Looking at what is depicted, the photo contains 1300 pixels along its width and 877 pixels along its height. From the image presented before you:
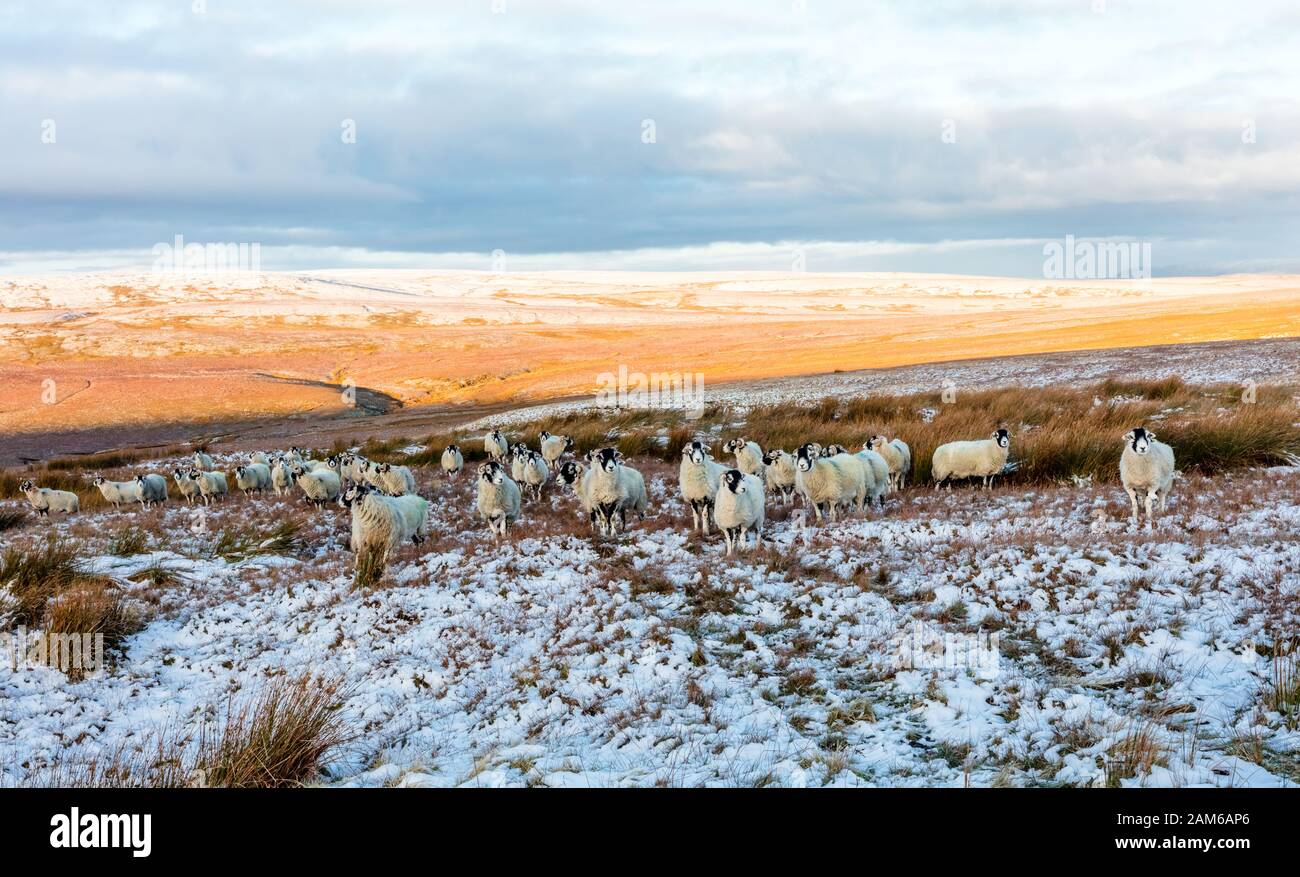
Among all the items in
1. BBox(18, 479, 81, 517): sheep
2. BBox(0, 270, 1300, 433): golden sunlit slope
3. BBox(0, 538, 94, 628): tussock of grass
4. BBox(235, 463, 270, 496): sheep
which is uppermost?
BBox(0, 270, 1300, 433): golden sunlit slope

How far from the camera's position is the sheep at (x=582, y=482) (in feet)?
48.1

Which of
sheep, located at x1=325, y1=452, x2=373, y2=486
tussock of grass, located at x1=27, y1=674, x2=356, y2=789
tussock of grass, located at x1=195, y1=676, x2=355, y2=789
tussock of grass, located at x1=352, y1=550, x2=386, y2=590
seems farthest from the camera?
sheep, located at x1=325, y1=452, x2=373, y2=486

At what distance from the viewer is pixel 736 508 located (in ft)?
40.3

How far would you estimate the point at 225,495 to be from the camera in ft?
81.7

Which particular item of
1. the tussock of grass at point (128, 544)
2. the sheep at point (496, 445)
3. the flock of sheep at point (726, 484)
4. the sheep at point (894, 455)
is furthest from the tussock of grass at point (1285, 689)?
the sheep at point (496, 445)

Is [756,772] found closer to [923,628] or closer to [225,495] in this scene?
[923,628]

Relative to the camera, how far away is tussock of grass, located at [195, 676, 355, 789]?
20.3 feet

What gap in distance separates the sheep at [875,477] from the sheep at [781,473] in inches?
54.1

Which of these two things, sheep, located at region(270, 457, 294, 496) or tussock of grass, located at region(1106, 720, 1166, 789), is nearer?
tussock of grass, located at region(1106, 720, 1166, 789)

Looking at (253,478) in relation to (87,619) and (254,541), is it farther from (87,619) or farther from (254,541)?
(87,619)

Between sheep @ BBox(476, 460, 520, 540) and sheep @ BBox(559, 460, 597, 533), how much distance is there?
4.57 feet

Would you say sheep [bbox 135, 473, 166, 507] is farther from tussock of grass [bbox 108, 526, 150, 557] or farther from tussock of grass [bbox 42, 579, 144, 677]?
tussock of grass [bbox 42, 579, 144, 677]

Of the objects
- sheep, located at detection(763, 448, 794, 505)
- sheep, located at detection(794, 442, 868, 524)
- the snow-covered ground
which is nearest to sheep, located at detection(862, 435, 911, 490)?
sheep, located at detection(763, 448, 794, 505)
